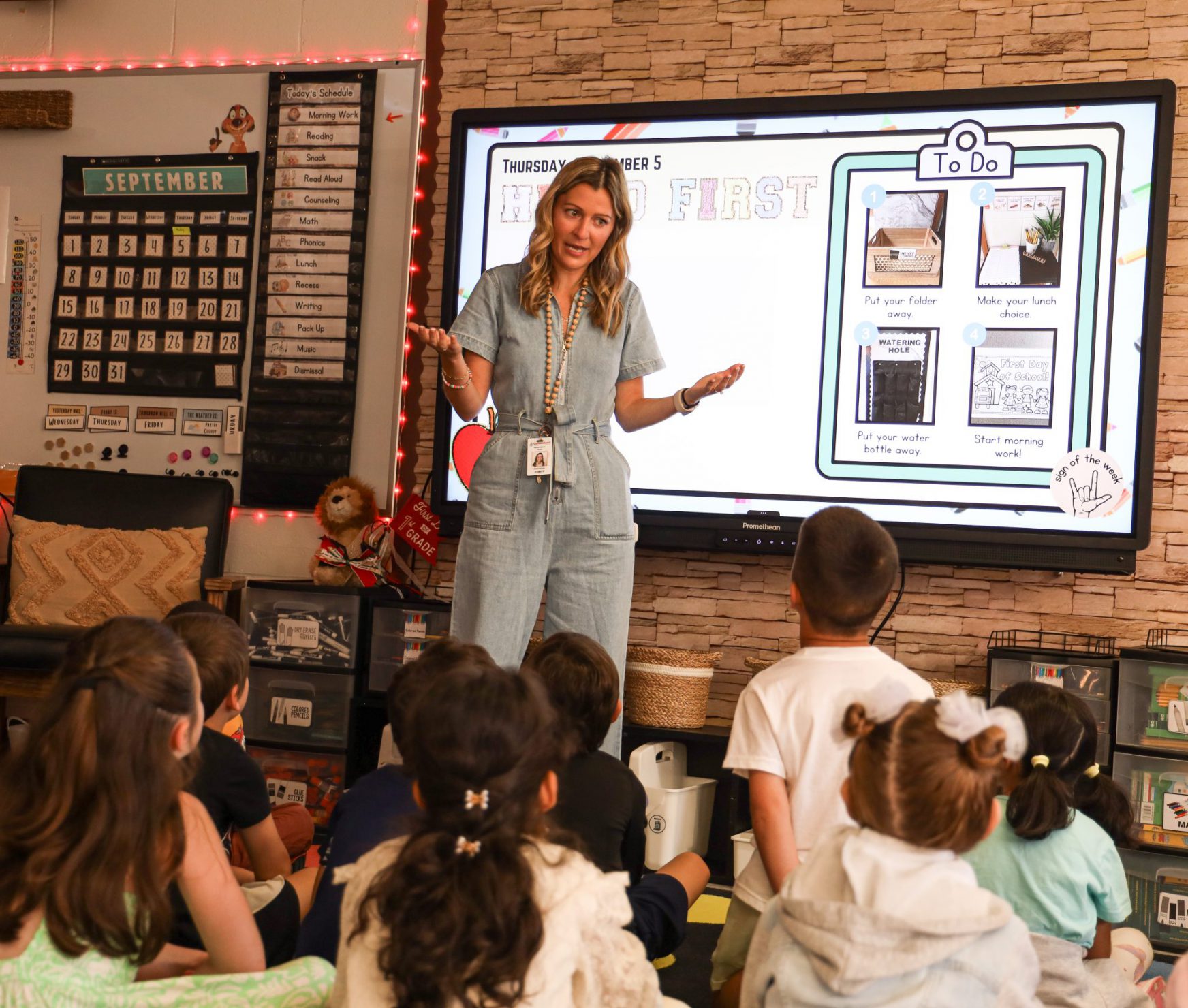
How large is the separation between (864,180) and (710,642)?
1.38 m

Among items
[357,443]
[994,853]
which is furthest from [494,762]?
[357,443]

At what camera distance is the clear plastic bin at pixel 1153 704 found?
9.13 feet

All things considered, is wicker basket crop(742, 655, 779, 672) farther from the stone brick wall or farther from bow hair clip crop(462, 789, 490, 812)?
bow hair clip crop(462, 789, 490, 812)

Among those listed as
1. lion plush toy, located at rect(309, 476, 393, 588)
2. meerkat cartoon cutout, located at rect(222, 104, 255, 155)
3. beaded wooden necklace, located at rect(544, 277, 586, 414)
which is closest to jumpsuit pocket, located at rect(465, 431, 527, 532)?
beaded wooden necklace, located at rect(544, 277, 586, 414)

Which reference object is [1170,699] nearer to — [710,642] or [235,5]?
[710,642]

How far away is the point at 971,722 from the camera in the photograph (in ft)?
3.81

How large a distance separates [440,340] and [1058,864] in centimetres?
143

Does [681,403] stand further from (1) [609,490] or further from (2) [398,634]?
(2) [398,634]

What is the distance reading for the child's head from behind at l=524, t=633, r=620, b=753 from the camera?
1879 mm

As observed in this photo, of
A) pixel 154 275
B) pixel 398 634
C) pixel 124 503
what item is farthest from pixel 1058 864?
pixel 154 275

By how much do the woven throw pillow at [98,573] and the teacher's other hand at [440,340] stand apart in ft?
5.14

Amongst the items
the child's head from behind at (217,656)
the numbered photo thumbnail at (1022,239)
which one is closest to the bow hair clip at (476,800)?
the child's head from behind at (217,656)

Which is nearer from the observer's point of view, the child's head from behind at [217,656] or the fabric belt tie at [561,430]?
the child's head from behind at [217,656]

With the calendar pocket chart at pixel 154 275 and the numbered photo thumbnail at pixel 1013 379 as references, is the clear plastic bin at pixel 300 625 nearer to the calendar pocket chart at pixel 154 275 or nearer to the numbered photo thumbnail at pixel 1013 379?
the calendar pocket chart at pixel 154 275
